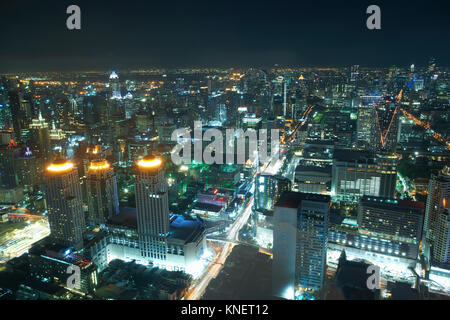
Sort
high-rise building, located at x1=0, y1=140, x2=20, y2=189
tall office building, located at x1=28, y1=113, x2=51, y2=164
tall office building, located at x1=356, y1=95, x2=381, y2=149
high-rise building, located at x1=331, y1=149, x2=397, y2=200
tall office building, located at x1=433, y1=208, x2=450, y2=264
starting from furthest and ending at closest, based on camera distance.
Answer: tall office building, located at x1=356, y1=95, x2=381, y2=149
tall office building, located at x1=28, y1=113, x2=51, y2=164
high-rise building, located at x1=0, y1=140, x2=20, y2=189
high-rise building, located at x1=331, y1=149, x2=397, y2=200
tall office building, located at x1=433, y1=208, x2=450, y2=264

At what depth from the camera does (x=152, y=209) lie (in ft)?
21.6

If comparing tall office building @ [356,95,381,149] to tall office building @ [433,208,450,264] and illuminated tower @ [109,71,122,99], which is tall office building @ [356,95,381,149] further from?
illuminated tower @ [109,71,122,99]

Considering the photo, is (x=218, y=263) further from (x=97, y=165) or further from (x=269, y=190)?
(x=97, y=165)

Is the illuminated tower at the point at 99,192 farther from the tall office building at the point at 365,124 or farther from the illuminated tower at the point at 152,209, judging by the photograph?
the tall office building at the point at 365,124

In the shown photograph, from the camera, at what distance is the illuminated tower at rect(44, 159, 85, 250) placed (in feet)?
21.2

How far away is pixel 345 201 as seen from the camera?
9055 millimetres

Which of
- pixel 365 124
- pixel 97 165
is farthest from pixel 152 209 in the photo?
pixel 365 124

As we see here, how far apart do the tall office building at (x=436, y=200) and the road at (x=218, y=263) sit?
155 inches

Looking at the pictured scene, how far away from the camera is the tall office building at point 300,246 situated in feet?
16.5

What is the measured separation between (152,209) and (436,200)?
5.67m

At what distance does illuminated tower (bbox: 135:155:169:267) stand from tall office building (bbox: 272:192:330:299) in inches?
96.8

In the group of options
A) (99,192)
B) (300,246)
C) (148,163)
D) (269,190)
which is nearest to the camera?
(300,246)

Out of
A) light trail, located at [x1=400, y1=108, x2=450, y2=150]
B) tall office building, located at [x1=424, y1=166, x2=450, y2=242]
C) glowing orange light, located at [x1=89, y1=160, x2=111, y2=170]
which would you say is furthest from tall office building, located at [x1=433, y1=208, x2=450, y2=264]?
glowing orange light, located at [x1=89, y1=160, x2=111, y2=170]
